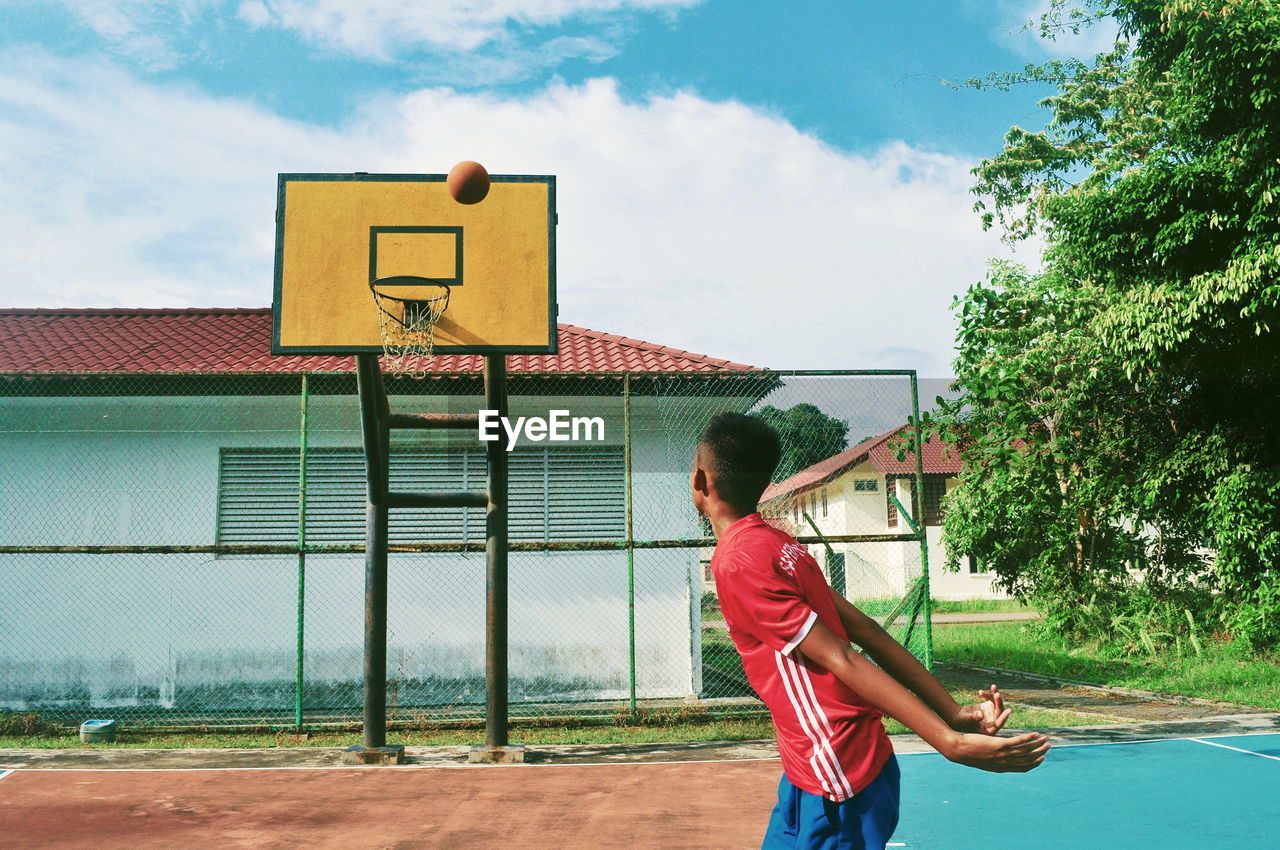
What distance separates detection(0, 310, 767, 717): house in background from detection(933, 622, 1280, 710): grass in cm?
546

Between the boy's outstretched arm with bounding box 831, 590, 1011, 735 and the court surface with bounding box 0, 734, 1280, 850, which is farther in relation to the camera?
the court surface with bounding box 0, 734, 1280, 850

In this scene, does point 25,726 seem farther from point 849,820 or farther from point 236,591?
point 849,820

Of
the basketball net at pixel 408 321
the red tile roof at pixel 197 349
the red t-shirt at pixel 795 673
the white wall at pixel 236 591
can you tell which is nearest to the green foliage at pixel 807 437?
the white wall at pixel 236 591

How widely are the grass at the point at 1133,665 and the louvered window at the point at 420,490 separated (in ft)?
21.0

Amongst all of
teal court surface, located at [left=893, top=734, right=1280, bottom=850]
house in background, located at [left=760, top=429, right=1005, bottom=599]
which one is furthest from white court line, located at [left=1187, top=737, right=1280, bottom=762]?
house in background, located at [left=760, top=429, right=1005, bottom=599]

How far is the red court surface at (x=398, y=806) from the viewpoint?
5242mm

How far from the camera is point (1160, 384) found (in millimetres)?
11438

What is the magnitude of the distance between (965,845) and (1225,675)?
7.86 meters

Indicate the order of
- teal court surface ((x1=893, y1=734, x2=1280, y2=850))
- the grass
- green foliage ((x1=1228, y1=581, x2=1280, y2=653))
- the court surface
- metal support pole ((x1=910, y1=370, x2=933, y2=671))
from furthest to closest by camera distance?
the grass
green foliage ((x1=1228, y1=581, x2=1280, y2=653))
metal support pole ((x1=910, y1=370, x2=933, y2=671))
the court surface
teal court surface ((x1=893, y1=734, x2=1280, y2=850))

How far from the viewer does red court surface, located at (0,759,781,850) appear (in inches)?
206

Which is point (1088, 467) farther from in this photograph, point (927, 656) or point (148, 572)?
point (148, 572)

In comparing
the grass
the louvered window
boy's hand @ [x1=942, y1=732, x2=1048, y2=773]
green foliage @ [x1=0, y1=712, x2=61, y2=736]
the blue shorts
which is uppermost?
the louvered window

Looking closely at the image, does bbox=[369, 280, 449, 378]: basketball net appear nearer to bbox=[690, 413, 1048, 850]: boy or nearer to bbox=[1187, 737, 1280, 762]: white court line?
bbox=[690, 413, 1048, 850]: boy

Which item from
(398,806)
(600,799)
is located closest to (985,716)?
(600,799)
